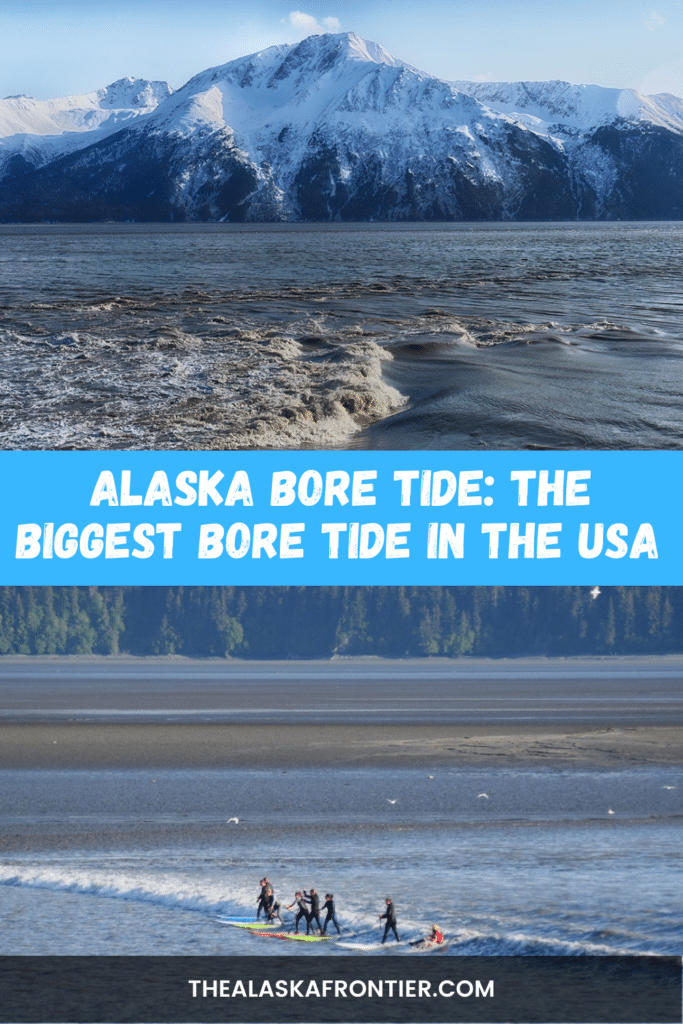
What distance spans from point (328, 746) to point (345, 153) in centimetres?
13248

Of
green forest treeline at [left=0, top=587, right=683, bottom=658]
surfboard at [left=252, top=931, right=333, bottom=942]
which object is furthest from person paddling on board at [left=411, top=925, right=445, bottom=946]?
green forest treeline at [left=0, top=587, right=683, bottom=658]

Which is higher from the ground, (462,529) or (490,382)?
(490,382)

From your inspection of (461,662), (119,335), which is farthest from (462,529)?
(461,662)

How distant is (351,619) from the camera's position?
71.9m

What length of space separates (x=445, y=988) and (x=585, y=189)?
5633 inches

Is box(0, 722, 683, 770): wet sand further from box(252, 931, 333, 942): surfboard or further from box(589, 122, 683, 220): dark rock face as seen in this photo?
box(589, 122, 683, 220): dark rock face

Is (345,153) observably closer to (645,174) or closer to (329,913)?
(645,174)

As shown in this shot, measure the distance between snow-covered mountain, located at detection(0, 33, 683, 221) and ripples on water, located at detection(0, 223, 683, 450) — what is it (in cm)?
6417

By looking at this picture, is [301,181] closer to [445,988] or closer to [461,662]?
[461,662]

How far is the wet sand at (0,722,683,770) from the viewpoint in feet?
67.7

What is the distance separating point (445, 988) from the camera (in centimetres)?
1016

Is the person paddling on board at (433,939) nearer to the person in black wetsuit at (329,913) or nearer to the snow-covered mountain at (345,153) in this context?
the person in black wetsuit at (329,913)

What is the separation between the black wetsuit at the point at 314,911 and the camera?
36.9 feet

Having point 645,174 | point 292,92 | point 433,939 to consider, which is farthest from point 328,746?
point 645,174
